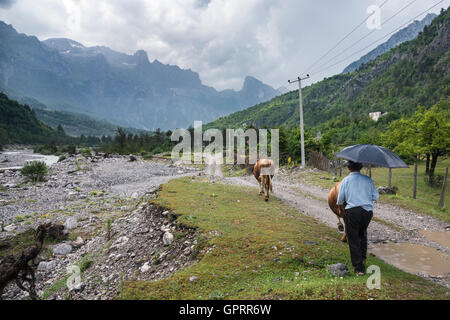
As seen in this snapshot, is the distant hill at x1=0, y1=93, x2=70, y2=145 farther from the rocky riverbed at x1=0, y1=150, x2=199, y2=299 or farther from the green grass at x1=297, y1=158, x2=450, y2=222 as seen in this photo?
the green grass at x1=297, y1=158, x2=450, y2=222

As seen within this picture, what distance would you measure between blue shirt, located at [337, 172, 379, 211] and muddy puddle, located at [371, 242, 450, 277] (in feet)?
7.43

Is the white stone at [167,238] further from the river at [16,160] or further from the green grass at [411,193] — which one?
the river at [16,160]

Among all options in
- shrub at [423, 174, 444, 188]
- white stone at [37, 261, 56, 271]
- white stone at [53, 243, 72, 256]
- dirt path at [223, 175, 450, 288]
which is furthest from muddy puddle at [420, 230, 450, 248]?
shrub at [423, 174, 444, 188]

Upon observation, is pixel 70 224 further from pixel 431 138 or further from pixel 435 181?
pixel 431 138

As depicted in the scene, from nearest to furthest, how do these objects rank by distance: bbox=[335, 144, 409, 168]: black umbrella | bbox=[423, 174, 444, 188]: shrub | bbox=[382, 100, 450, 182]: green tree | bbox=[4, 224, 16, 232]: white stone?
bbox=[335, 144, 409, 168]: black umbrella
bbox=[4, 224, 16, 232]: white stone
bbox=[423, 174, 444, 188]: shrub
bbox=[382, 100, 450, 182]: green tree

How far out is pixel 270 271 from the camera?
14.8 ft

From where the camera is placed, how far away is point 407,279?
4.21 metres

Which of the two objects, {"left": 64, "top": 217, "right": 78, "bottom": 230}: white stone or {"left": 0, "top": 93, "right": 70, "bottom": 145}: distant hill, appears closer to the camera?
{"left": 64, "top": 217, "right": 78, "bottom": 230}: white stone

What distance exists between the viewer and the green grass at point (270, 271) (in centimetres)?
361

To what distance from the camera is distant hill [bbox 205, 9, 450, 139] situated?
105 metres

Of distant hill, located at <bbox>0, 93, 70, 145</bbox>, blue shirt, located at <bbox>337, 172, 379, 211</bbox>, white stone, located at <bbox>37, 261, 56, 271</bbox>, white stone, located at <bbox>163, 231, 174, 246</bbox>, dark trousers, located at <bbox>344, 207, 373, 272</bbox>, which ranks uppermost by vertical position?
distant hill, located at <bbox>0, 93, 70, 145</bbox>

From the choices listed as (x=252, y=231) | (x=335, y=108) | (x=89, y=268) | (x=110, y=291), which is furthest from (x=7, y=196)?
(x=335, y=108)

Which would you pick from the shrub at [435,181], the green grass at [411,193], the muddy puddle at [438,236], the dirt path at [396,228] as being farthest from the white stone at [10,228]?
the shrub at [435,181]

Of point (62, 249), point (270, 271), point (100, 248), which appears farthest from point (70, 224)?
point (270, 271)
